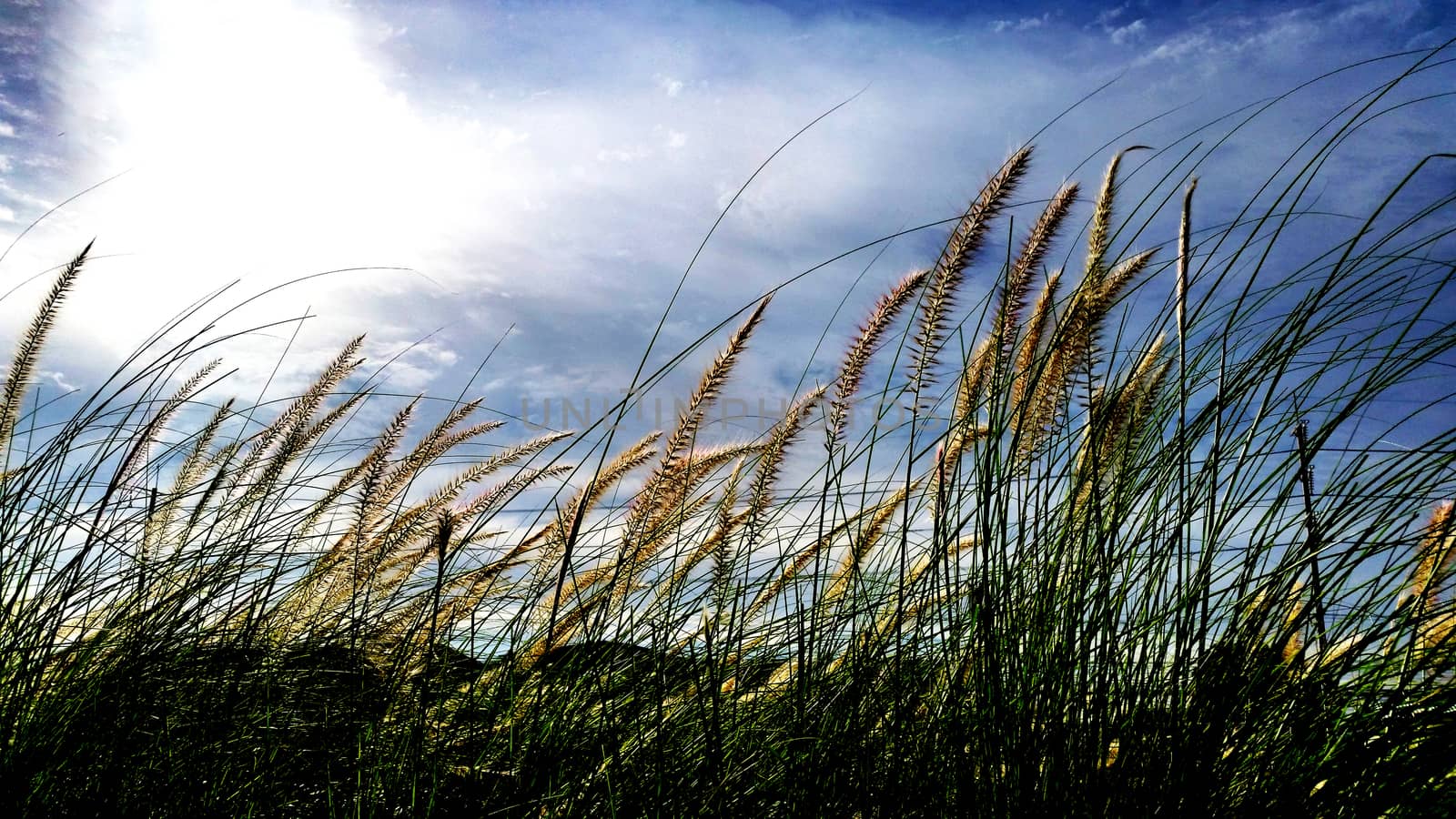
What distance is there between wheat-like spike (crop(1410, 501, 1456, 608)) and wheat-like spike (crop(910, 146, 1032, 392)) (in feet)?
2.49

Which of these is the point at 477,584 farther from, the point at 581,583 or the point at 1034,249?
the point at 1034,249

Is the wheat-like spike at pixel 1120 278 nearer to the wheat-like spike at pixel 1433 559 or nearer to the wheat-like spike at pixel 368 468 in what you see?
the wheat-like spike at pixel 1433 559

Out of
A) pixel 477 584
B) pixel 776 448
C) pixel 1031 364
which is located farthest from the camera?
pixel 477 584

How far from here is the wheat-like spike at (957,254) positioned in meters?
1.57

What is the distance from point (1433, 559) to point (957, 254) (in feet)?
2.98

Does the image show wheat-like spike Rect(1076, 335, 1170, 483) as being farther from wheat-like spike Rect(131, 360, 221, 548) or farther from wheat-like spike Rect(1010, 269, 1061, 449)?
wheat-like spike Rect(131, 360, 221, 548)

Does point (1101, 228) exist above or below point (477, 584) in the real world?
above

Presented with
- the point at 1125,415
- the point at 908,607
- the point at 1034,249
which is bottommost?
the point at 908,607

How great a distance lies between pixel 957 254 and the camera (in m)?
1.60

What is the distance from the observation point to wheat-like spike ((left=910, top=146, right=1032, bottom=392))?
1.57m

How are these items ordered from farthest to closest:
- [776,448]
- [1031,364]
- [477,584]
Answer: [477,584] → [776,448] → [1031,364]

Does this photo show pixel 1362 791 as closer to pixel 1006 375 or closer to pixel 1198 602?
pixel 1198 602

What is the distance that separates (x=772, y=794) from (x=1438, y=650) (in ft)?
3.25

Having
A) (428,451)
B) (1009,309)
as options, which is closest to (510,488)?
(428,451)
